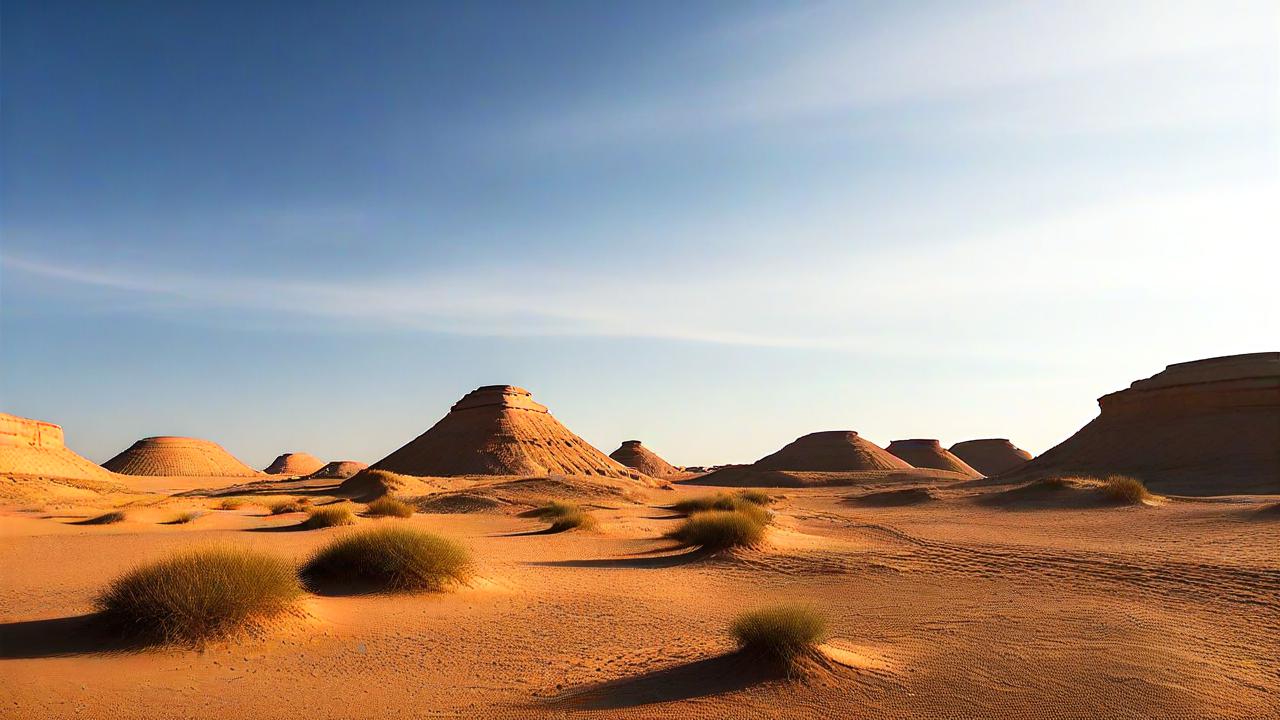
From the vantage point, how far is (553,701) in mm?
6184

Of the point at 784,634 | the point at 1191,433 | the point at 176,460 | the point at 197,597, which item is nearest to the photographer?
the point at 784,634

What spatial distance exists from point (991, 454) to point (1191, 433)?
210 ft

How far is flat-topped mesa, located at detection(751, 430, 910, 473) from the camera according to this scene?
76.7 m

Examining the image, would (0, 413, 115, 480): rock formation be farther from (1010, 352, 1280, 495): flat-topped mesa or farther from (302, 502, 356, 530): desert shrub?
(1010, 352, 1280, 495): flat-topped mesa

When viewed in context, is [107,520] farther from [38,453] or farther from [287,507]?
[38,453]

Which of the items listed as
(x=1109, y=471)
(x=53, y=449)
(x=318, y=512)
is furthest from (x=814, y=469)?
(x=53, y=449)

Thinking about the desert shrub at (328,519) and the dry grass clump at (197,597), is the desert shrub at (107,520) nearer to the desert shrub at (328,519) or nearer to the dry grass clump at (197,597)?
the desert shrub at (328,519)

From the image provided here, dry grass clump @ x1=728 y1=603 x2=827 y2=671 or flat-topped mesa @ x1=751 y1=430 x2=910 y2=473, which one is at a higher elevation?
flat-topped mesa @ x1=751 y1=430 x2=910 y2=473

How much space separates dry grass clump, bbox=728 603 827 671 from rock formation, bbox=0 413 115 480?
58021mm

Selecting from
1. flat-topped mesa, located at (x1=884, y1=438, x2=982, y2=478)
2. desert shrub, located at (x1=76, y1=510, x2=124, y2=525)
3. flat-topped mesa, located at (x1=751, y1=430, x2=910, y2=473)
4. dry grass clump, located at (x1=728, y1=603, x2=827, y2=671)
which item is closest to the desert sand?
dry grass clump, located at (x1=728, y1=603, x2=827, y2=671)

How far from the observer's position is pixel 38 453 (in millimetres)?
56719

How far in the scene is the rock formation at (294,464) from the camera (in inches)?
5389

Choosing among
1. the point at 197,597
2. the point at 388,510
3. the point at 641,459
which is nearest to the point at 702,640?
the point at 197,597

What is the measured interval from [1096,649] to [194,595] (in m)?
8.92
